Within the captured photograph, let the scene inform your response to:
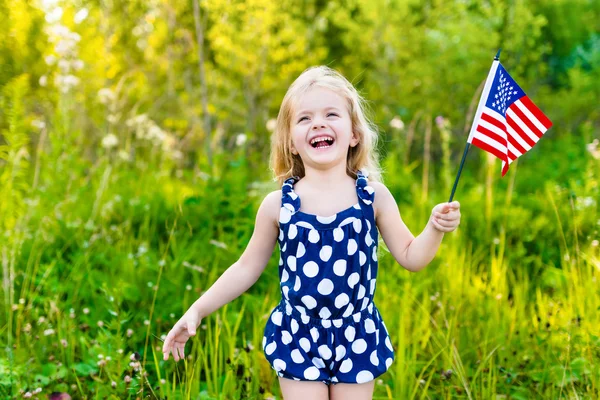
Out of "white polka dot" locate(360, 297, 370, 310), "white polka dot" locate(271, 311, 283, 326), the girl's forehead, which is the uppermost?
the girl's forehead

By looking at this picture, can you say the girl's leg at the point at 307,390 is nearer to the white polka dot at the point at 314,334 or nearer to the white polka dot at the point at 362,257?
the white polka dot at the point at 314,334

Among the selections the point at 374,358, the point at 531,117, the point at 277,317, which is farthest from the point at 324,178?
the point at 531,117

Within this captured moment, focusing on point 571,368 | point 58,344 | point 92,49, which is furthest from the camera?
point 92,49

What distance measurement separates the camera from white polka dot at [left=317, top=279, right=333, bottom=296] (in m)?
1.74

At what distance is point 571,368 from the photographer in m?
2.23

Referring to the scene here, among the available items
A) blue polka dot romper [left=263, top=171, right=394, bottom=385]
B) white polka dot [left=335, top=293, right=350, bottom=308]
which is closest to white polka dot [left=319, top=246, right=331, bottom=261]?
blue polka dot romper [left=263, top=171, right=394, bottom=385]

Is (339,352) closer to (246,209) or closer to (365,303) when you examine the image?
(365,303)

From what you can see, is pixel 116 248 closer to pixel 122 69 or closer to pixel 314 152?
pixel 314 152

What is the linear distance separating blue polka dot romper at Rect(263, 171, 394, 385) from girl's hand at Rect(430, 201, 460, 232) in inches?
8.4

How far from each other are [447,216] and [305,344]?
517mm

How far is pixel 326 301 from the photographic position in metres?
1.75

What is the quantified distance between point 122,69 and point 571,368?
5455 millimetres

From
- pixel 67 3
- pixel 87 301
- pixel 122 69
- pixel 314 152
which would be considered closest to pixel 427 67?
pixel 122 69

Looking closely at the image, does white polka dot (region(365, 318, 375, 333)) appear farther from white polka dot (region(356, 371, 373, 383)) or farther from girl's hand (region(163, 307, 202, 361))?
girl's hand (region(163, 307, 202, 361))
